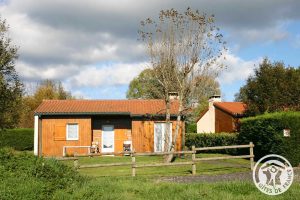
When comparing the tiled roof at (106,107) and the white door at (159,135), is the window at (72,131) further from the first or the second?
the white door at (159,135)

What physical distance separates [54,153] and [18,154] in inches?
679

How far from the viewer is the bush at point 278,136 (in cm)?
1898

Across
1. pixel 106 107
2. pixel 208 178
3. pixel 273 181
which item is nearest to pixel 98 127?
pixel 106 107

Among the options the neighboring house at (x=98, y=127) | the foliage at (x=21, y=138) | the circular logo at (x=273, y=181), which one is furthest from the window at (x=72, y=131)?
the circular logo at (x=273, y=181)

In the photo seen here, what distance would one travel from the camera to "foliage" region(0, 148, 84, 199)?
8.98m

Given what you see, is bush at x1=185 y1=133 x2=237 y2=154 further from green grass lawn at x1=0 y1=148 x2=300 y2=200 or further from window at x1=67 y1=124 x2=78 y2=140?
green grass lawn at x1=0 y1=148 x2=300 y2=200

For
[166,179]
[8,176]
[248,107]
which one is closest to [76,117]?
[248,107]

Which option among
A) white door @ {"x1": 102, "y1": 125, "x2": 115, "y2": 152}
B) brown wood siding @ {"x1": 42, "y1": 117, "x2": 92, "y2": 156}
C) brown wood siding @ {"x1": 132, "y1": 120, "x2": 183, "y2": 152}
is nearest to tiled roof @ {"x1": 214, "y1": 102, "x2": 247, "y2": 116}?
brown wood siding @ {"x1": 132, "y1": 120, "x2": 183, "y2": 152}

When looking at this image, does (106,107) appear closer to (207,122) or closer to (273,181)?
(207,122)

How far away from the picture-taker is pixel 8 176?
982cm

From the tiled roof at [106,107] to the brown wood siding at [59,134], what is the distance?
0.66 metres

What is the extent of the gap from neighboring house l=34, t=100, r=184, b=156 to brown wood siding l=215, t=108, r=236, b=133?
9.60 meters

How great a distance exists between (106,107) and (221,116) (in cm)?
1443

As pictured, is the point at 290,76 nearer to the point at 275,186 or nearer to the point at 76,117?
the point at 76,117
